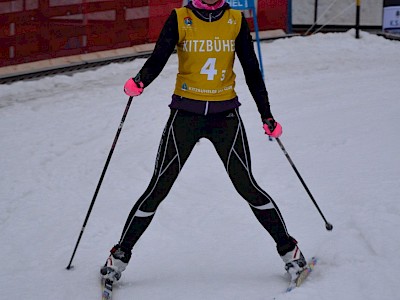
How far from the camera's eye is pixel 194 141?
13.0 ft

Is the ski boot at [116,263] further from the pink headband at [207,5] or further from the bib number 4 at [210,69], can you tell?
the pink headband at [207,5]

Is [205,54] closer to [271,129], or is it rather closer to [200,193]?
[271,129]

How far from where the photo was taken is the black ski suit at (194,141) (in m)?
3.91

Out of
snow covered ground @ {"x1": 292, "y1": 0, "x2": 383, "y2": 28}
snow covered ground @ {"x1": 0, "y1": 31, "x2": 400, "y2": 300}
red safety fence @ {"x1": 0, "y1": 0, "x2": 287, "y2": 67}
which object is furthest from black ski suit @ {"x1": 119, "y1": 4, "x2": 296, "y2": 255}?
snow covered ground @ {"x1": 292, "y1": 0, "x2": 383, "y2": 28}

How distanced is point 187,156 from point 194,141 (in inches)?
4.1

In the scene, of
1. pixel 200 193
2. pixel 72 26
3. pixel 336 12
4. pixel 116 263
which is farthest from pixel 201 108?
pixel 336 12

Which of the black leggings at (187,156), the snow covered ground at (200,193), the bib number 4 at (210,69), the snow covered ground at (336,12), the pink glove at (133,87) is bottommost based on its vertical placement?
the snow covered ground at (200,193)

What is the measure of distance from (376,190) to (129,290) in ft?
8.15

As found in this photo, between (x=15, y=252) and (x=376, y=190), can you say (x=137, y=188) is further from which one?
(x=376, y=190)

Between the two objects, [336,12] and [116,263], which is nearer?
[116,263]

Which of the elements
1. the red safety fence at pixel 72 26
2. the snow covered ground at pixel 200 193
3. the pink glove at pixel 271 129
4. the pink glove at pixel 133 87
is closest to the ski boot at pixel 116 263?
the snow covered ground at pixel 200 193

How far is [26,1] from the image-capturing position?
1066 cm

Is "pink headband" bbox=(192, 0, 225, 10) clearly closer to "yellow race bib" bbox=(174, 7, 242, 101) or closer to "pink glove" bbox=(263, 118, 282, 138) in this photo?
"yellow race bib" bbox=(174, 7, 242, 101)

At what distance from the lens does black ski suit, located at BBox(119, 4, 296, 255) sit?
3.91 m
